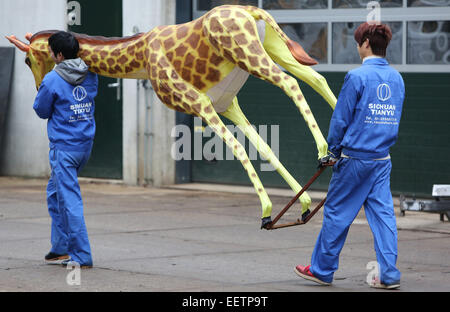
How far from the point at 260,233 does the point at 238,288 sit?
11.8 ft

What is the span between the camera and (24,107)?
17531mm

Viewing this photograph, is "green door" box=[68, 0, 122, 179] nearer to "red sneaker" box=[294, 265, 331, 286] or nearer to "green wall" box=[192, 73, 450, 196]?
"green wall" box=[192, 73, 450, 196]

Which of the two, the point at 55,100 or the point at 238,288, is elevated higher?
the point at 55,100

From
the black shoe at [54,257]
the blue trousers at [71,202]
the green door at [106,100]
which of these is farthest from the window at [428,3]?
the black shoe at [54,257]

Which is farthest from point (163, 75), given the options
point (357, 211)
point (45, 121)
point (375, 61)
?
point (45, 121)

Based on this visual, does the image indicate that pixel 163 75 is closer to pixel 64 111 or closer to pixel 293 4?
pixel 64 111

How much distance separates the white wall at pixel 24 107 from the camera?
17172 millimetres

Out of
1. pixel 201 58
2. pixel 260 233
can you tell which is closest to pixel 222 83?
pixel 201 58

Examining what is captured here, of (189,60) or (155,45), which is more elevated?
(155,45)

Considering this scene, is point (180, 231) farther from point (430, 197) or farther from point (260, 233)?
point (430, 197)

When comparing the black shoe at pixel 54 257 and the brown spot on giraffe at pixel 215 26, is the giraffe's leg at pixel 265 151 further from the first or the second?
the black shoe at pixel 54 257

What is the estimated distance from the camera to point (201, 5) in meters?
16.2

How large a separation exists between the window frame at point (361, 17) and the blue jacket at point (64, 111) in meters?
6.71

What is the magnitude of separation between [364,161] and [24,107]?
1101 centimetres
